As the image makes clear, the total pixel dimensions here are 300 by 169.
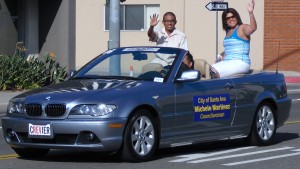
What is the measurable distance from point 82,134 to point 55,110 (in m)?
0.43

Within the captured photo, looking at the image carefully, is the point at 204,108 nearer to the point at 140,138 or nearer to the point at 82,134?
the point at 140,138

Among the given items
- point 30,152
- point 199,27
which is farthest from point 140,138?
point 199,27

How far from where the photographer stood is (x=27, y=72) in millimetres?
24047

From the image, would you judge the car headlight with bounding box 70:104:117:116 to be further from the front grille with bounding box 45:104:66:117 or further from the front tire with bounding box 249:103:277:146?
the front tire with bounding box 249:103:277:146

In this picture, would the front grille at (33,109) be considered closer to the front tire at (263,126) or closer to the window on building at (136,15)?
the front tire at (263,126)

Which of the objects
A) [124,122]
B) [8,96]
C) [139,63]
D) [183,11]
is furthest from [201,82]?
[183,11]

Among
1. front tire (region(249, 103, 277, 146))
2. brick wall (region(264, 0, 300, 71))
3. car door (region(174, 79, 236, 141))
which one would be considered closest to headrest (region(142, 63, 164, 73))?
car door (region(174, 79, 236, 141))

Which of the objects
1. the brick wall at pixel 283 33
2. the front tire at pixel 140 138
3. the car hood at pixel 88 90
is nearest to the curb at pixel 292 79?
the brick wall at pixel 283 33

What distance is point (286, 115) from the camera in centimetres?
1338

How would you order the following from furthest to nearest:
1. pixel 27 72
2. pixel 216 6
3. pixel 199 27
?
pixel 199 27 < pixel 216 6 < pixel 27 72

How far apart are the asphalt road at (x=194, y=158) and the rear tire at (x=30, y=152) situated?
8 centimetres

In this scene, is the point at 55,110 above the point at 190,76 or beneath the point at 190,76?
beneath

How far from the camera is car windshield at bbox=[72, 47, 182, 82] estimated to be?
11516 mm

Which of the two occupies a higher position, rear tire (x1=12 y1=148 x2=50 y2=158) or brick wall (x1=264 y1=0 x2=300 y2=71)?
brick wall (x1=264 y1=0 x2=300 y2=71)
